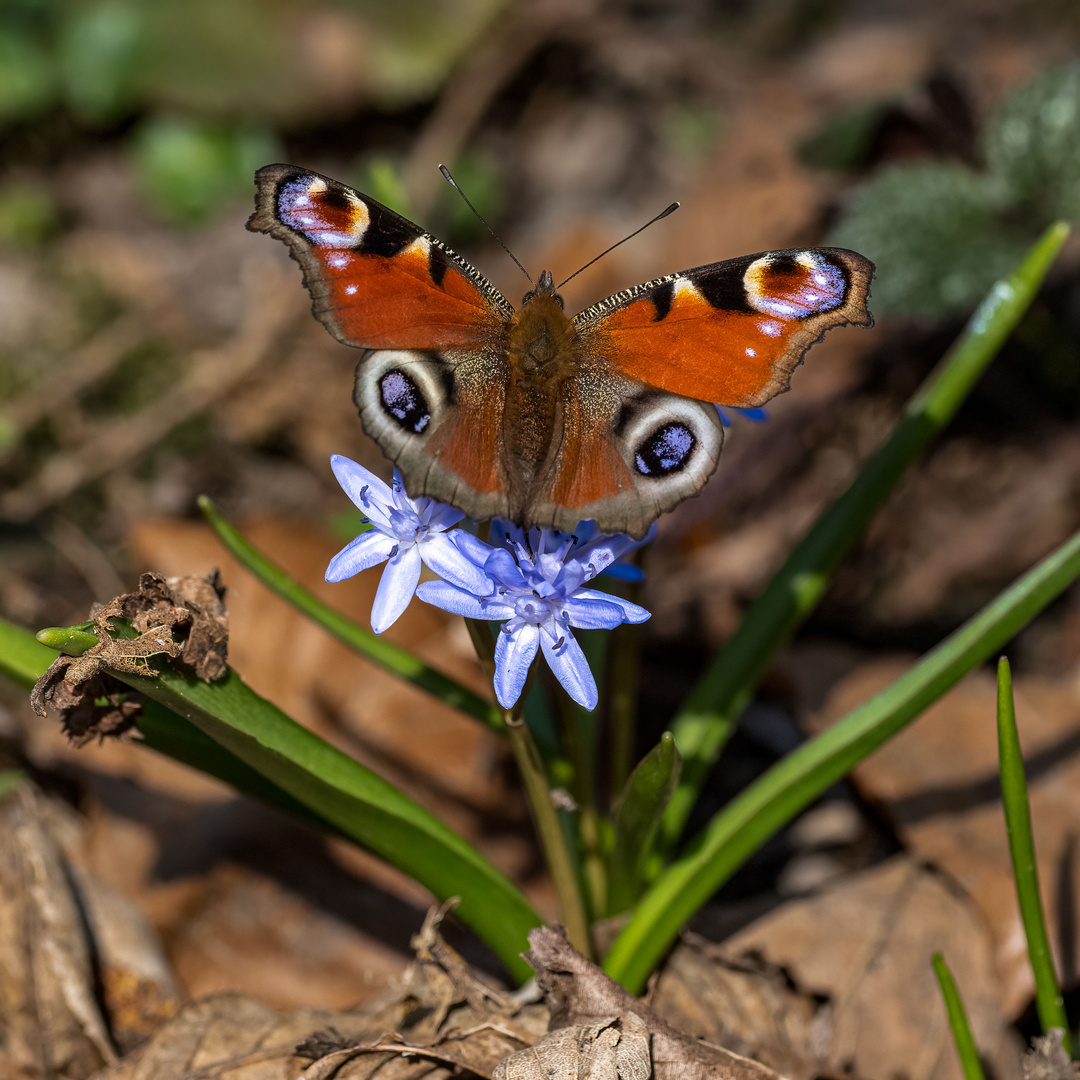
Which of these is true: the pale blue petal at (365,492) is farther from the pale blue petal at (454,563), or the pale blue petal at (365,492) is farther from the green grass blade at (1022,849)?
the green grass blade at (1022,849)

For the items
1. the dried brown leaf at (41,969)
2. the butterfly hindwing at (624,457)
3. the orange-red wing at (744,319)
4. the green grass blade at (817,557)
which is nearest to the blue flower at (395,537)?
the butterfly hindwing at (624,457)

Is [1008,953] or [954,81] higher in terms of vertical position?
[954,81]

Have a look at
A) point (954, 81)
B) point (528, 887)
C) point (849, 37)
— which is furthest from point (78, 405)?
point (849, 37)

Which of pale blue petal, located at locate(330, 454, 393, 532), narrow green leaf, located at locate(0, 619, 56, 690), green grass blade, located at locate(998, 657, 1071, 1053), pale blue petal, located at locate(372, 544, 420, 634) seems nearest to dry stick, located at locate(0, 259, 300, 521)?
narrow green leaf, located at locate(0, 619, 56, 690)

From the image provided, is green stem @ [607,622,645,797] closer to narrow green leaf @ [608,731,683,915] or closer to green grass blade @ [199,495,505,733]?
narrow green leaf @ [608,731,683,915]

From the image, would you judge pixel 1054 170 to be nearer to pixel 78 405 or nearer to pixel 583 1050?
pixel 583 1050

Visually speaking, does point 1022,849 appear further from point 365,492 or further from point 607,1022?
point 365,492
